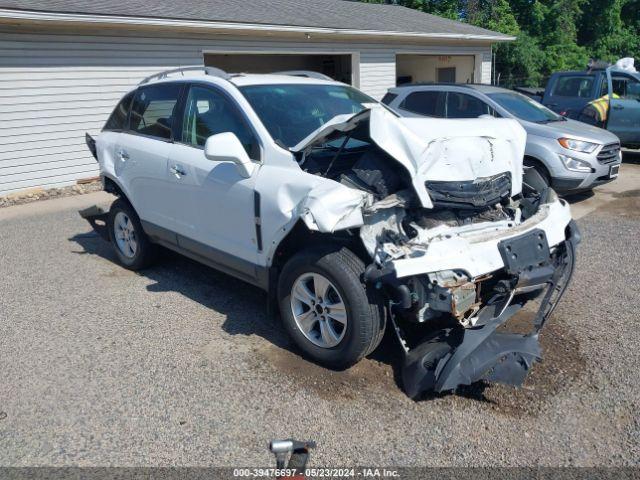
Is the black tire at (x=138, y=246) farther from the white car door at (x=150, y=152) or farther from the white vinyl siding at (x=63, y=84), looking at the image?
the white vinyl siding at (x=63, y=84)

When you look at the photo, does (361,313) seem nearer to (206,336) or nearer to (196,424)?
(196,424)

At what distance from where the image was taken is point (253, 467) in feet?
9.59

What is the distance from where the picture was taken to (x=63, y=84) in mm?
10336

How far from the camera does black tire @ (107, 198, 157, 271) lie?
5633mm

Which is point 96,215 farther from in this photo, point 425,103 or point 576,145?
point 576,145

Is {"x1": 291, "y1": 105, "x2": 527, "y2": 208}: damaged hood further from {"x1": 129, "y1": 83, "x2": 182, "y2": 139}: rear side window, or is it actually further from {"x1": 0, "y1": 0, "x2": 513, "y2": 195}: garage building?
{"x1": 0, "y1": 0, "x2": 513, "y2": 195}: garage building

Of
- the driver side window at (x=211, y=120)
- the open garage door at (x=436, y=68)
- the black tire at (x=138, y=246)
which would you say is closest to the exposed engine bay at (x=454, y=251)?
the driver side window at (x=211, y=120)

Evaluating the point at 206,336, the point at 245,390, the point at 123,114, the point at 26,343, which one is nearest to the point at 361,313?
the point at 245,390

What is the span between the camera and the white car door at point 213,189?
13.6 feet

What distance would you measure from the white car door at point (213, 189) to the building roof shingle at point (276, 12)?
21.0ft

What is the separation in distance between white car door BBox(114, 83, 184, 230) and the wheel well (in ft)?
4.21

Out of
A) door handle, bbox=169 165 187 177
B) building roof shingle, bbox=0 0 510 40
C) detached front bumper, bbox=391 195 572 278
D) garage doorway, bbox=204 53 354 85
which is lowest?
detached front bumper, bbox=391 195 572 278

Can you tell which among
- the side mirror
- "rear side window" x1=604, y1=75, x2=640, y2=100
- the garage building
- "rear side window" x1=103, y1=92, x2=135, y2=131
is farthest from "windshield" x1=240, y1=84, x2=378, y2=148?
"rear side window" x1=604, y1=75, x2=640, y2=100

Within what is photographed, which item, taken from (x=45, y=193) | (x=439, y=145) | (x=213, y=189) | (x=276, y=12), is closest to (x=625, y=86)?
(x=276, y=12)
